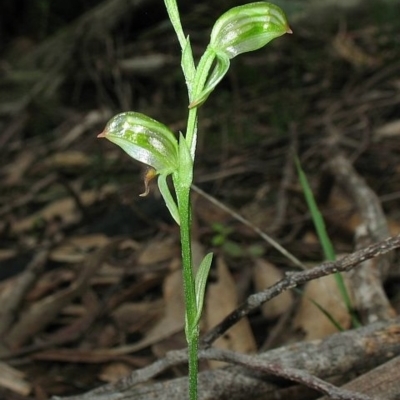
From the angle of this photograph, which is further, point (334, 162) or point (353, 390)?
point (334, 162)

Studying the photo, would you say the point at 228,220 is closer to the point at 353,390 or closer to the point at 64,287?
the point at 64,287

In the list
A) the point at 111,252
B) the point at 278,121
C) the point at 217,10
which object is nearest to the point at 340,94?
the point at 278,121

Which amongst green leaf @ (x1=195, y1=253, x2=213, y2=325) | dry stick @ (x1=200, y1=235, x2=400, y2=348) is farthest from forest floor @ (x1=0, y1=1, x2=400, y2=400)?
green leaf @ (x1=195, y1=253, x2=213, y2=325)

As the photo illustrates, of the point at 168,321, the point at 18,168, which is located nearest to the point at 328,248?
the point at 168,321

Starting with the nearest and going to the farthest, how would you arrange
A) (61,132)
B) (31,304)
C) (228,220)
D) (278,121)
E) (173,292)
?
(173,292), (31,304), (228,220), (278,121), (61,132)

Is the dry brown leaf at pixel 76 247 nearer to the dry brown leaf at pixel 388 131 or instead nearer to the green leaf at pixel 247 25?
the dry brown leaf at pixel 388 131

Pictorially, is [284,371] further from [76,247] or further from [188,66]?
[76,247]

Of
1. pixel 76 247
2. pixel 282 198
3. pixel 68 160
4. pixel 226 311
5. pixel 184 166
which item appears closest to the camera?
pixel 184 166

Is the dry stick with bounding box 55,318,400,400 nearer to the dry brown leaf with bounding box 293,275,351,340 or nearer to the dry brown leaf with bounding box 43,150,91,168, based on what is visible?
the dry brown leaf with bounding box 293,275,351,340

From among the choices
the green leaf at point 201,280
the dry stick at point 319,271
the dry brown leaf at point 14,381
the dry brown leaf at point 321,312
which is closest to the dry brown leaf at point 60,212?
the dry brown leaf at point 14,381
